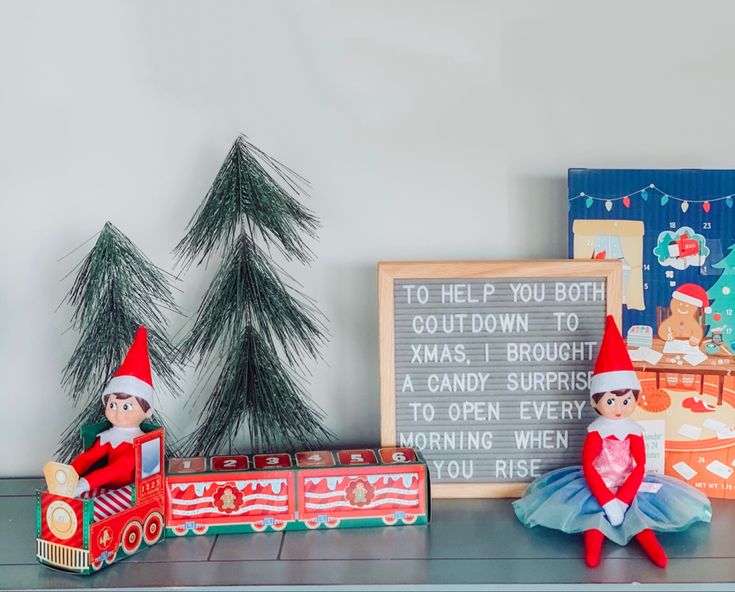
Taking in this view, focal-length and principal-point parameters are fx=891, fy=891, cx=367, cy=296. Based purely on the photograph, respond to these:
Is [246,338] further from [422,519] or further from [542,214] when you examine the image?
[542,214]

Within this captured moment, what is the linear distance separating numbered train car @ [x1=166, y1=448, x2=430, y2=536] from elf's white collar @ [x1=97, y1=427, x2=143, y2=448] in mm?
68

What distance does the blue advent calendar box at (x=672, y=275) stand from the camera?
4.02 ft

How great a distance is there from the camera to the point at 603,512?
108 centimetres

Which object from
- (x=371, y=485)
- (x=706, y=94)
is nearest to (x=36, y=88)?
(x=371, y=485)

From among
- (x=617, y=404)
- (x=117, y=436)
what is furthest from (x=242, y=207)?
(x=617, y=404)

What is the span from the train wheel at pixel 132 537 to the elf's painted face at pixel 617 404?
0.59 meters

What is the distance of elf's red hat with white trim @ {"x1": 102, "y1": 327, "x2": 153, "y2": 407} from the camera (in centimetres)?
111

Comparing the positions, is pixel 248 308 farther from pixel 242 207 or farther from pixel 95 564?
pixel 95 564

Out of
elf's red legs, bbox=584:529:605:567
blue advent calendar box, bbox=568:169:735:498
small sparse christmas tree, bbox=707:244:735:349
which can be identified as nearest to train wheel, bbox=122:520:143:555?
elf's red legs, bbox=584:529:605:567

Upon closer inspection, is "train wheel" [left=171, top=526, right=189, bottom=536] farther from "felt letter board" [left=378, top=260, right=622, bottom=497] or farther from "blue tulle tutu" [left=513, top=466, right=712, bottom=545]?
"blue tulle tutu" [left=513, top=466, right=712, bottom=545]

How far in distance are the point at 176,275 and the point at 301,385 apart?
0.80 ft

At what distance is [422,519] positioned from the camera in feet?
3.72

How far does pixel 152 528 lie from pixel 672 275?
77cm

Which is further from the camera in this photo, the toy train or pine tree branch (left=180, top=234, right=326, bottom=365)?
pine tree branch (left=180, top=234, right=326, bottom=365)
